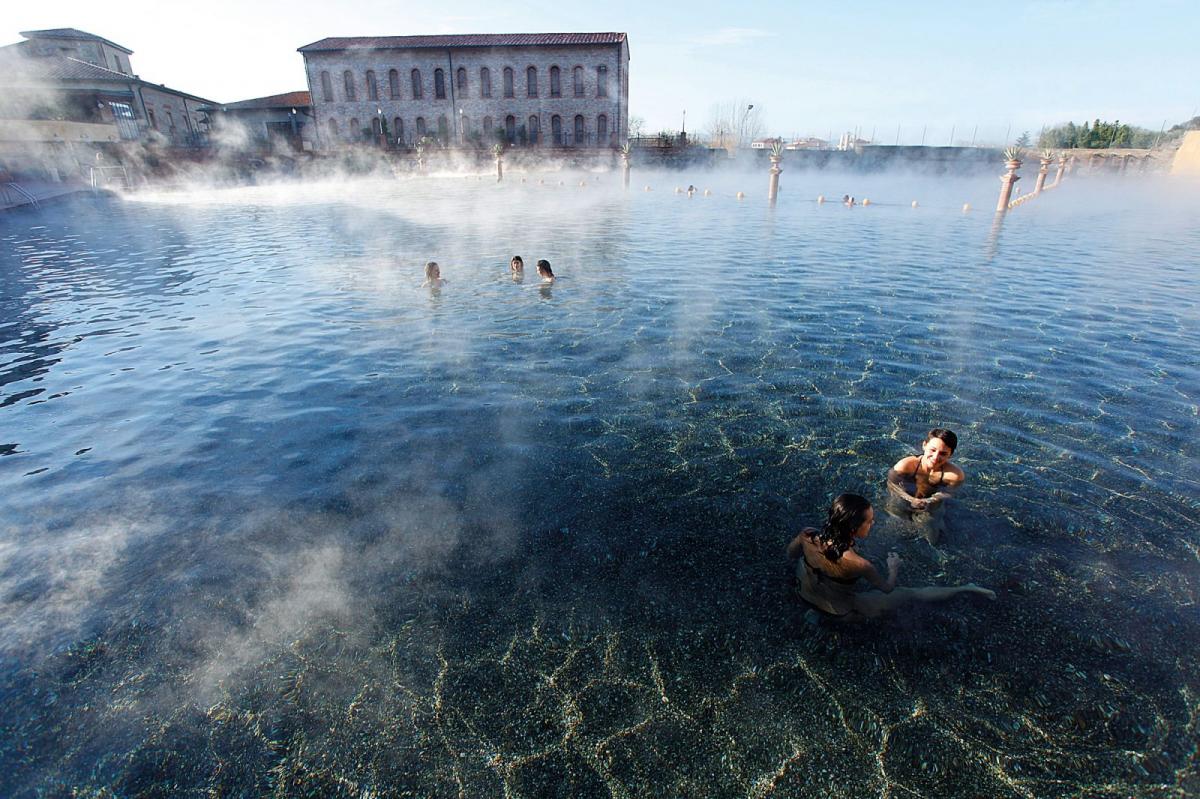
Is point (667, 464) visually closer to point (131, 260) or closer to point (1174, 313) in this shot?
point (1174, 313)

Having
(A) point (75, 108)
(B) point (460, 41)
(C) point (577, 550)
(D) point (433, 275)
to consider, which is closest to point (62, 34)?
(A) point (75, 108)

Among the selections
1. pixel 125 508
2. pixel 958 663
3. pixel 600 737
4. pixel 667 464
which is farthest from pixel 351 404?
pixel 958 663

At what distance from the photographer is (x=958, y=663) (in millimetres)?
3947

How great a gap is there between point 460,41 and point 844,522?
6357 centimetres

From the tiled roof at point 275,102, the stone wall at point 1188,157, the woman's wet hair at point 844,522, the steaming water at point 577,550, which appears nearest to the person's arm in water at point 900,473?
the steaming water at point 577,550

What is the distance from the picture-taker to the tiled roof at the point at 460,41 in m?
53.9

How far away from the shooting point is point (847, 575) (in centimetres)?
415

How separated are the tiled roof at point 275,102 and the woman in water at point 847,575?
68.2m

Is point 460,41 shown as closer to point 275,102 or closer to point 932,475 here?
point 275,102

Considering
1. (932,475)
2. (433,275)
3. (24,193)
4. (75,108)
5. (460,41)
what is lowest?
(932,475)

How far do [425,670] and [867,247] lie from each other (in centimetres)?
1962

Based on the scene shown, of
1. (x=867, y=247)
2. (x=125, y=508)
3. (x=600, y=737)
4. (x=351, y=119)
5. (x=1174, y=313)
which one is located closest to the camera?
(x=600, y=737)

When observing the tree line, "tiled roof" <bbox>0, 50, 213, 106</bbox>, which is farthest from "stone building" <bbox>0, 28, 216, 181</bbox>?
the tree line

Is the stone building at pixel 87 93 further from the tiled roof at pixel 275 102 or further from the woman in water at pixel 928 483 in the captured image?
the woman in water at pixel 928 483
